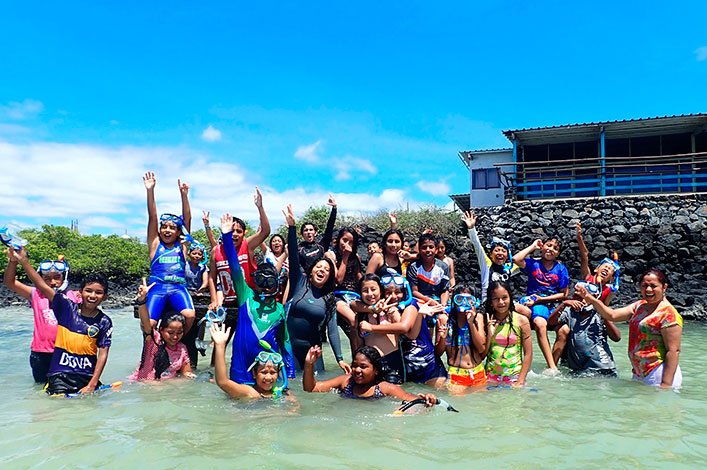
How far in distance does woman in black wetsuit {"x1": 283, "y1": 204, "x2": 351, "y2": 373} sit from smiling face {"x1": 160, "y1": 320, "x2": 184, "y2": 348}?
4.46 ft

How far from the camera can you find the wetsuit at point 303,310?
5660 millimetres

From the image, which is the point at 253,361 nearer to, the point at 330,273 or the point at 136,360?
the point at 330,273

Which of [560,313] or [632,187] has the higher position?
[632,187]

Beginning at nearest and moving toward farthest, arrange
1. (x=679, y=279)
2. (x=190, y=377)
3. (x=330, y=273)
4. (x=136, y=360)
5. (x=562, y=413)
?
(x=562, y=413), (x=330, y=273), (x=190, y=377), (x=136, y=360), (x=679, y=279)

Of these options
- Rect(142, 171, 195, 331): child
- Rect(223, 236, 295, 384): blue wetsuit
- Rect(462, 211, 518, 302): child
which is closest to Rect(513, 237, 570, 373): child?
Rect(462, 211, 518, 302): child

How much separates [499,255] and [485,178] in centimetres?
1844

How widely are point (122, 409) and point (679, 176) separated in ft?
66.2

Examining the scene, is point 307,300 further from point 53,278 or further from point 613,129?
point 613,129

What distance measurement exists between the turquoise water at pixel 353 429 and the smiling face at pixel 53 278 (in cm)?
121

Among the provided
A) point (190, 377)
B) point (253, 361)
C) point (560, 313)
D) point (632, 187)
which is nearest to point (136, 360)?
point (190, 377)

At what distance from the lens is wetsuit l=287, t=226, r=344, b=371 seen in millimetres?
5660

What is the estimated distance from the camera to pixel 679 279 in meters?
15.9

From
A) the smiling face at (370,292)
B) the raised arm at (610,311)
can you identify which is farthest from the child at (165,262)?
the raised arm at (610,311)

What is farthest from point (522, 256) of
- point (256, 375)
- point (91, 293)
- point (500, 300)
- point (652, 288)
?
point (91, 293)
